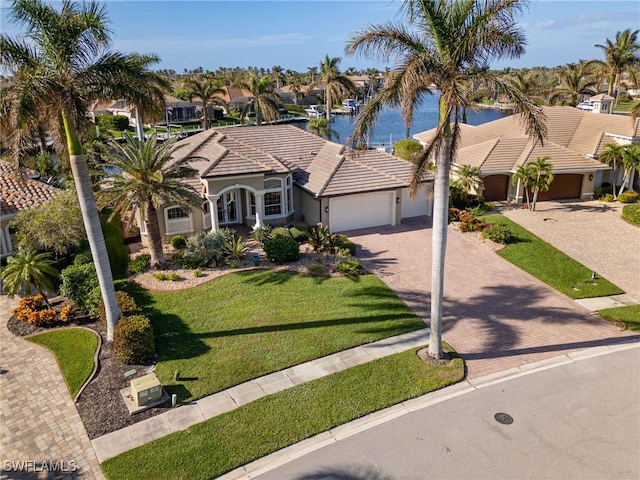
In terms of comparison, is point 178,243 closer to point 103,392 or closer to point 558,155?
point 103,392

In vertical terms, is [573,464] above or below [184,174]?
below

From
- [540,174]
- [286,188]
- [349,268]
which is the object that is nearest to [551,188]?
[540,174]

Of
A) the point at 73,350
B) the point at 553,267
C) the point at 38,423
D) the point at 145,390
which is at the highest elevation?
the point at 553,267

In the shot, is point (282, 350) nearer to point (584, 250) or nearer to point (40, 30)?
point (40, 30)

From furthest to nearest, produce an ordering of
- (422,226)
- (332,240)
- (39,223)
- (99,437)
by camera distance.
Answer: (422,226) → (332,240) → (39,223) → (99,437)

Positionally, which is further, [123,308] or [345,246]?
[345,246]


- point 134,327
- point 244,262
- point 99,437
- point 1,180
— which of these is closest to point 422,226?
point 244,262

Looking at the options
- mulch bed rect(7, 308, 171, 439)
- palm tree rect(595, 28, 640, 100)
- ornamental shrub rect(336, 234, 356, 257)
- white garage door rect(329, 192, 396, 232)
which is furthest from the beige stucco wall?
palm tree rect(595, 28, 640, 100)
